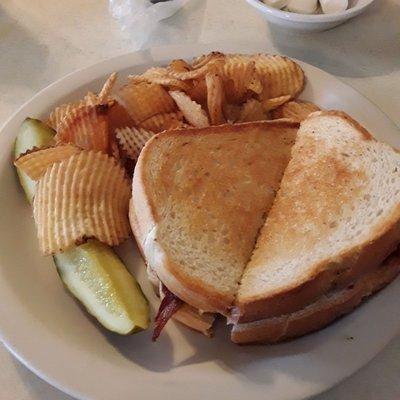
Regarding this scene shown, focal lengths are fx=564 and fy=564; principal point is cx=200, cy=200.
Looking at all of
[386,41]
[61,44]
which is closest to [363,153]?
[386,41]

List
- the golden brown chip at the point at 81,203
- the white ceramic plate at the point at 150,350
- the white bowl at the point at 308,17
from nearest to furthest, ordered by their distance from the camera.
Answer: the white ceramic plate at the point at 150,350 → the golden brown chip at the point at 81,203 → the white bowl at the point at 308,17

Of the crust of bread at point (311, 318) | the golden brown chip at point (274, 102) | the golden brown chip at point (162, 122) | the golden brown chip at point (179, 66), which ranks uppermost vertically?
the golden brown chip at point (179, 66)

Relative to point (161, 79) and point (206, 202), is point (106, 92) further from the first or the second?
point (206, 202)

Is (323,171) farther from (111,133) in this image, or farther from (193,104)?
(111,133)

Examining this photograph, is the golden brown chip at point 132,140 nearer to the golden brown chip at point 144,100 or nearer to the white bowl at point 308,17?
the golden brown chip at point 144,100

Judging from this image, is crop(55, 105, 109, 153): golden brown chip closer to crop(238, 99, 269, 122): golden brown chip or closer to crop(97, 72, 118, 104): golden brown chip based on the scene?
crop(97, 72, 118, 104): golden brown chip

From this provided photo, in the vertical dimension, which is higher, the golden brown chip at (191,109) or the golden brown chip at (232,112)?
the golden brown chip at (191,109)

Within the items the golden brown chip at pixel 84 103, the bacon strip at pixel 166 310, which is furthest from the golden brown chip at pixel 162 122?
the bacon strip at pixel 166 310
